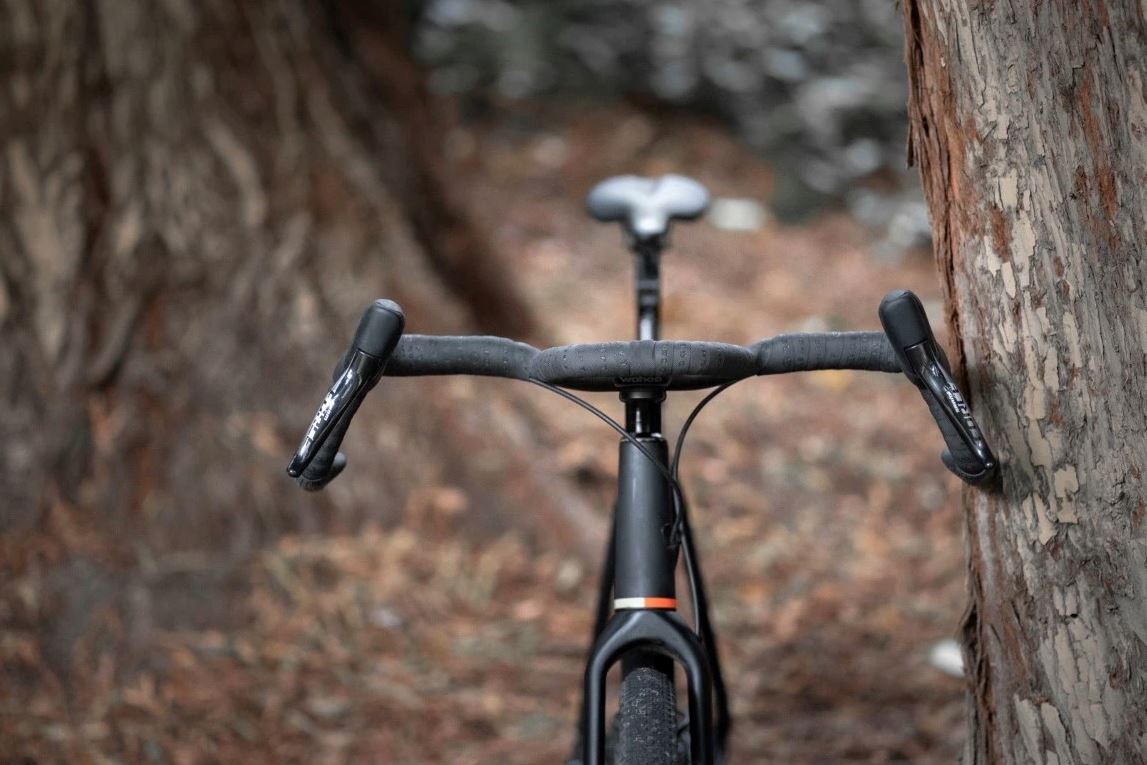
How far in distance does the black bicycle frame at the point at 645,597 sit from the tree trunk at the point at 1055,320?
0.54 meters

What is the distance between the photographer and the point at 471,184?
6879mm

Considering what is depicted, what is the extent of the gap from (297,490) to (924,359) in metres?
2.70

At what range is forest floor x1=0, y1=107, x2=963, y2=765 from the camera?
3160 millimetres

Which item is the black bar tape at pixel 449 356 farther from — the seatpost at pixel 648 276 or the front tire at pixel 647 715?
the seatpost at pixel 648 276

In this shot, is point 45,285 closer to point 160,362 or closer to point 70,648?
point 160,362

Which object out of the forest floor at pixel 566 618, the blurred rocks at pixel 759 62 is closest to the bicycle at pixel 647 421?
the forest floor at pixel 566 618

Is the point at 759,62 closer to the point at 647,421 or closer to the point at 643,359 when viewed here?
the point at 647,421

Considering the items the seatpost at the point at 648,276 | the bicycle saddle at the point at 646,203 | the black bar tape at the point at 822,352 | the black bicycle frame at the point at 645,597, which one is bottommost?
the black bicycle frame at the point at 645,597

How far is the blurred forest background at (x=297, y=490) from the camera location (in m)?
3.29

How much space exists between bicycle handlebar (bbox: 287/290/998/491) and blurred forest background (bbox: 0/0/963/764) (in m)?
1.67

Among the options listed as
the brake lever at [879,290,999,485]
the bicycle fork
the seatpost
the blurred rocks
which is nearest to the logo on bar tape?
the bicycle fork

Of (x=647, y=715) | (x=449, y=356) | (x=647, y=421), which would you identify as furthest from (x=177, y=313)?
(x=647, y=715)

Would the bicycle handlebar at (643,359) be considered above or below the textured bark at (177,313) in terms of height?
below

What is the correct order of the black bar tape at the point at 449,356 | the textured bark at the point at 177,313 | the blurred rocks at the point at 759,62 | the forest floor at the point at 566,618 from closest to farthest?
the black bar tape at the point at 449,356
the forest floor at the point at 566,618
the textured bark at the point at 177,313
the blurred rocks at the point at 759,62
